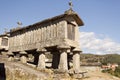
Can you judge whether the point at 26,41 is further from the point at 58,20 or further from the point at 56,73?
the point at 56,73

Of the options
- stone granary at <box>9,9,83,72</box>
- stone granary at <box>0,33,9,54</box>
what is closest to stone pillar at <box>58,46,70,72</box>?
stone granary at <box>9,9,83,72</box>

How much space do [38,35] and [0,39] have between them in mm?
12321

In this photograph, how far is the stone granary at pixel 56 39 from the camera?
54.3 ft

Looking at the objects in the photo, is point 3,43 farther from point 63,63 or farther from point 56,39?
point 63,63

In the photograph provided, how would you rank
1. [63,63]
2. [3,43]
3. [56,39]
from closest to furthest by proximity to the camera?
[63,63] < [56,39] < [3,43]

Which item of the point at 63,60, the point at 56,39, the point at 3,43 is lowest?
the point at 63,60

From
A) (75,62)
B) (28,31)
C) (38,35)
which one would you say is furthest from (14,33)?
(75,62)

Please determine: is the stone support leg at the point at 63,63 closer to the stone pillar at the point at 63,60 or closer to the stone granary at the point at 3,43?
the stone pillar at the point at 63,60

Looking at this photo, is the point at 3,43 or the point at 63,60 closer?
the point at 63,60

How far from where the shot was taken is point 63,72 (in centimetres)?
1552

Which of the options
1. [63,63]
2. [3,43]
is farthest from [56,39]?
[3,43]

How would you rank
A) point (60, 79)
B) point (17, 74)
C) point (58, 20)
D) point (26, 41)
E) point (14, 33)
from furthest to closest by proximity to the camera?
point (14, 33)
point (26, 41)
point (58, 20)
point (60, 79)
point (17, 74)

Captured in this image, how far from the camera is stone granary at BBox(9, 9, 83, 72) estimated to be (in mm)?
16547

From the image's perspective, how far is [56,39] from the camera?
677 inches
